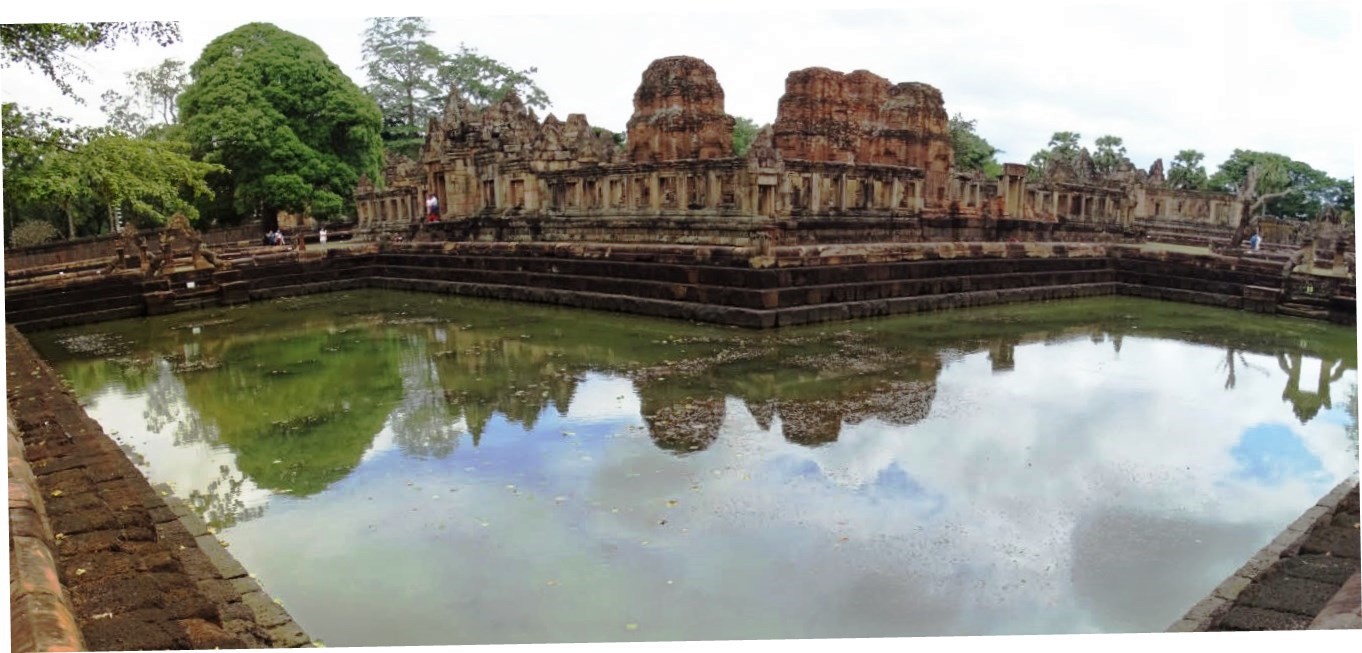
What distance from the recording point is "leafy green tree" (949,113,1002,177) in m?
46.9

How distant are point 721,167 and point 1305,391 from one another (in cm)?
936

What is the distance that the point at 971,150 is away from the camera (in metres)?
48.4

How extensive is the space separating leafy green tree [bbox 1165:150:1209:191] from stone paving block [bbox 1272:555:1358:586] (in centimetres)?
4770

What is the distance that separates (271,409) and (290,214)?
90.0ft

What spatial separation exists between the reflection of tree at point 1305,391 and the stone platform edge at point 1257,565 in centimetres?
264

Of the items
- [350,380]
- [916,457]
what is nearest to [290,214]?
[350,380]

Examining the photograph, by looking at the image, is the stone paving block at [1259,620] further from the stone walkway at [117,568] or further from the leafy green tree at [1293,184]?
the leafy green tree at [1293,184]

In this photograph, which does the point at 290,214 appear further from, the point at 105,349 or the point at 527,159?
the point at 105,349

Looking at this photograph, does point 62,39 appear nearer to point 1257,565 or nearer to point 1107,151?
point 1257,565

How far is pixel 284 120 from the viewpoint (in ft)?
105

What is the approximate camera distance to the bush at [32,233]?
109 feet

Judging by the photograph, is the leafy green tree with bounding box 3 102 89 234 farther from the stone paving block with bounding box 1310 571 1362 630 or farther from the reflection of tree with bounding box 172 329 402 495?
the stone paving block with bounding box 1310 571 1362 630

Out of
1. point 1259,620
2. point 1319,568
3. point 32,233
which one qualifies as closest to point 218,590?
point 1259,620

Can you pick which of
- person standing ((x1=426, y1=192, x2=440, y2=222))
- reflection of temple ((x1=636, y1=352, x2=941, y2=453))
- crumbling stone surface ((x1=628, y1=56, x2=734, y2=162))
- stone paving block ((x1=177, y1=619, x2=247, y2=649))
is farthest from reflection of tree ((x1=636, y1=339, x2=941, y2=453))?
person standing ((x1=426, y1=192, x2=440, y2=222))
